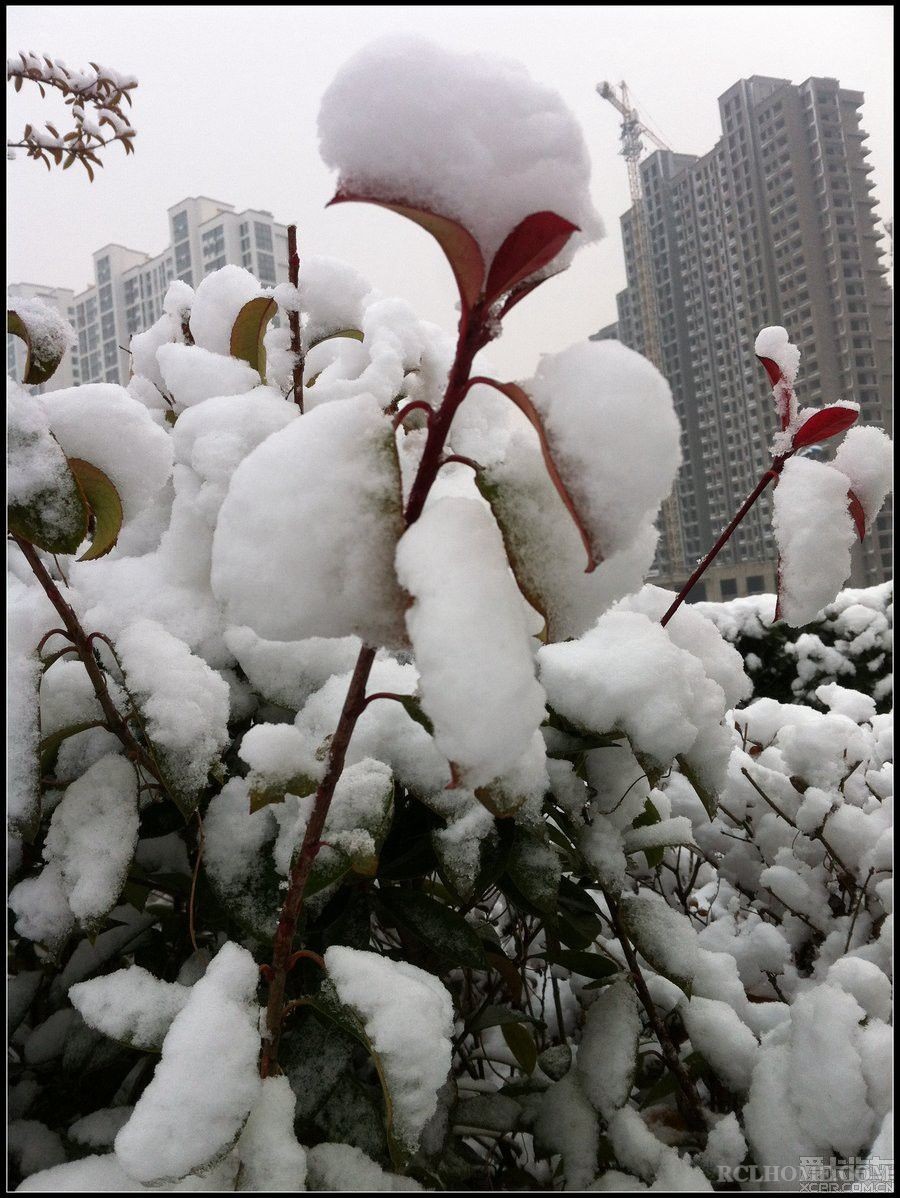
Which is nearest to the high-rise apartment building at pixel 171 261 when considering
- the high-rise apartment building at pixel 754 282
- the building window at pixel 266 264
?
the building window at pixel 266 264

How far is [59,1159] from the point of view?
0.60 meters

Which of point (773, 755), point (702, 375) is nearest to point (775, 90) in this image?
point (702, 375)

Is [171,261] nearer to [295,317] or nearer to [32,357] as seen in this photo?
[295,317]

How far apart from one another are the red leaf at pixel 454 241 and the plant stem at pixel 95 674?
0.35 m

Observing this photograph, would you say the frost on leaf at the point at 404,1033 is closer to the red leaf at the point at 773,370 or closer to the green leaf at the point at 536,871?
the green leaf at the point at 536,871

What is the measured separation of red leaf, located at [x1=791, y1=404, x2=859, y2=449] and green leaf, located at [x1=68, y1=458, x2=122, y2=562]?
57cm

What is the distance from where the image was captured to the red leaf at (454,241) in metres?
0.31

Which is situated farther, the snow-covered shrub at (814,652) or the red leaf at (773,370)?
the snow-covered shrub at (814,652)

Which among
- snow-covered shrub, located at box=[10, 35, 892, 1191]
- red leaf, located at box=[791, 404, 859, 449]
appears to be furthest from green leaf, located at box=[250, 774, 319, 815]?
red leaf, located at box=[791, 404, 859, 449]

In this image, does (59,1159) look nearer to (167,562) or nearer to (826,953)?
(167,562)

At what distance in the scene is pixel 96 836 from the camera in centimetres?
55

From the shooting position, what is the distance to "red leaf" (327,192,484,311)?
0.31 metres

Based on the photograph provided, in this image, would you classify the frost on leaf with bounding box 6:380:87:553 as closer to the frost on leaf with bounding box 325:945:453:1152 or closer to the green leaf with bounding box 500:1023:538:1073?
the frost on leaf with bounding box 325:945:453:1152

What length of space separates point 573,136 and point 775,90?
20272mm
